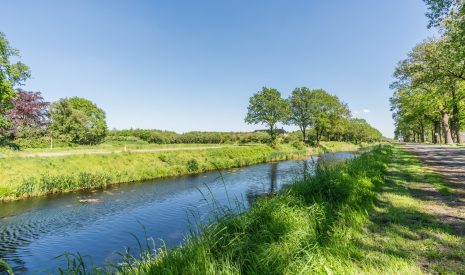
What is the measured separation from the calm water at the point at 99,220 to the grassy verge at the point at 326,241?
1368 millimetres

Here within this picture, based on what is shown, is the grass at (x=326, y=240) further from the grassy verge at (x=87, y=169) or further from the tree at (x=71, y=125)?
the tree at (x=71, y=125)

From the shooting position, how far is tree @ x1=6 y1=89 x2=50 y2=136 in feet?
143

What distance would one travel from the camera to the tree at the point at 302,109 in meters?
68.2

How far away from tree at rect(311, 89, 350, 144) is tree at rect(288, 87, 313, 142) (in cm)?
100

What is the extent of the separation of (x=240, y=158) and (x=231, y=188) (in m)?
17.8

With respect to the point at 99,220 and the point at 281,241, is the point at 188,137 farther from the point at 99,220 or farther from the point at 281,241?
the point at 281,241

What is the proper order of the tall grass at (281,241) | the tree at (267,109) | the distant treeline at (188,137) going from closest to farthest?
the tall grass at (281,241)
the tree at (267,109)
the distant treeline at (188,137)

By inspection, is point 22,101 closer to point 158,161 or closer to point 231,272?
point 158,161

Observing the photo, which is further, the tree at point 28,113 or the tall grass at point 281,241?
the tree at point 28,113

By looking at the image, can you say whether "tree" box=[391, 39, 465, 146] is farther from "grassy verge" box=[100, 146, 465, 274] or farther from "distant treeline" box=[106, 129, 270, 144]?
"distant treeline" box=[106, 129, 270, 144]

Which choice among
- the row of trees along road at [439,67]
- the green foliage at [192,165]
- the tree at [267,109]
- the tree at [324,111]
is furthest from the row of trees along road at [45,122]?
the tree at [324,111]

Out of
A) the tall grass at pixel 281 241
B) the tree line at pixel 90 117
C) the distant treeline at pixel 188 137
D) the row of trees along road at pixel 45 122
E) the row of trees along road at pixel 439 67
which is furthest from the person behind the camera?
the distant treeline at pixel 188 137

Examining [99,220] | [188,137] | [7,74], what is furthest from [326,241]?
[188,137]

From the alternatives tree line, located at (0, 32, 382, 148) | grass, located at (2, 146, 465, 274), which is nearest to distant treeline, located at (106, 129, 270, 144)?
tree line, located at (0, 32, 382, 148)
